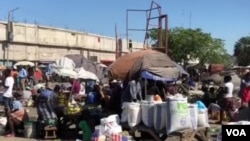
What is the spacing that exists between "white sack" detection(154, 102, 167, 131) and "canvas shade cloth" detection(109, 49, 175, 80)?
392cm

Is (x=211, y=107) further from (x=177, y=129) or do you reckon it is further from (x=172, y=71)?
(x=177, y=129)

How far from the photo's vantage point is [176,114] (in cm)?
974

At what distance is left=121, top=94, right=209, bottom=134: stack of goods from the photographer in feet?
32.0

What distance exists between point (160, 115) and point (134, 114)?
32.2 inches

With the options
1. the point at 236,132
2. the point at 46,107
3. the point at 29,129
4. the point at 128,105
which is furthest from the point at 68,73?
the point at 236,132

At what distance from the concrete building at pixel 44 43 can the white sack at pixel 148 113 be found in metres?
29.6

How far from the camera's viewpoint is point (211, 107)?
16078 mm

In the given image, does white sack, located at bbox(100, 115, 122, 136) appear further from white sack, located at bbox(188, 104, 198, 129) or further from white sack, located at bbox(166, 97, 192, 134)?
white sack, located at bbox(188, 104, 198, 129)

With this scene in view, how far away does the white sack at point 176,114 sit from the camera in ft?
31.9

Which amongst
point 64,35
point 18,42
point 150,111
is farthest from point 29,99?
point 64,35

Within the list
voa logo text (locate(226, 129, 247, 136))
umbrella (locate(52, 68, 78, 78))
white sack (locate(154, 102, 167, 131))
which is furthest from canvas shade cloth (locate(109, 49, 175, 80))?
voa logo text (locate(226, 129, 247, 136))

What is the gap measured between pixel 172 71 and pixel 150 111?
4360mm

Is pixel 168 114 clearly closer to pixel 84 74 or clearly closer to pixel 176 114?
pixel 176 114

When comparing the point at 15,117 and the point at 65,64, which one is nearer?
the point at 15,117
